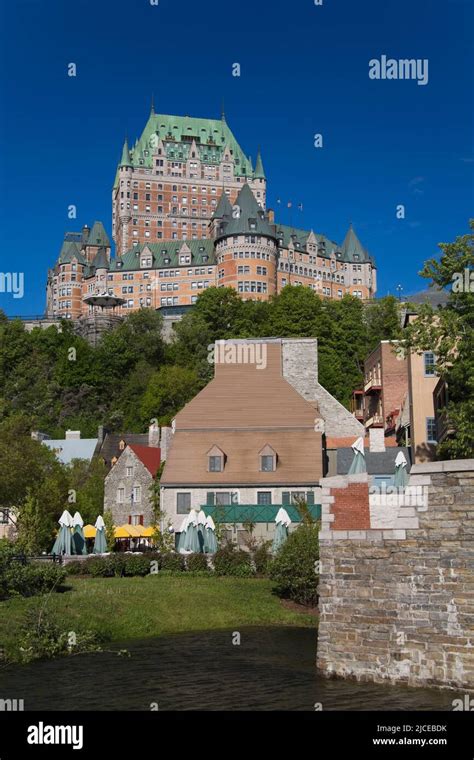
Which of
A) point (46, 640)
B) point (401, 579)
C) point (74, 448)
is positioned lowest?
point (46, 640)

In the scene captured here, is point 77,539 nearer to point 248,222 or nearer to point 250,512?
point 250,512

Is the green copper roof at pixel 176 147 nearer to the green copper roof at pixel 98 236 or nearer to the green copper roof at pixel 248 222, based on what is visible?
the green copper roof at pixel 98 236

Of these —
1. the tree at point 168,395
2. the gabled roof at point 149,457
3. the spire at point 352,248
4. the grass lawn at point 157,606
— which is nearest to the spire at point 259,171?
the spire at point 352,248

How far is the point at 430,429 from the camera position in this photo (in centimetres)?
4788

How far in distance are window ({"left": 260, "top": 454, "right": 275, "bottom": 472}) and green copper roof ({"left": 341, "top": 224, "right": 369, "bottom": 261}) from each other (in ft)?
427

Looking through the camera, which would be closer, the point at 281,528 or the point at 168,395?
the point at 281,528

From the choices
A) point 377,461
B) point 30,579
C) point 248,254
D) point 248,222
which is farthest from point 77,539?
point 248,222

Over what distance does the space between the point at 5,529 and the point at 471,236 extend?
36.0 metres

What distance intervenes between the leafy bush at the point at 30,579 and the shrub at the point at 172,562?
689 centimetres

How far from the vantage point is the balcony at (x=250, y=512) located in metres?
42.1

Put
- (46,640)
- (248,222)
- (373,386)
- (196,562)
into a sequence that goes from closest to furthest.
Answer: (46,640) → (196,562) → (373,386) → (248,222)

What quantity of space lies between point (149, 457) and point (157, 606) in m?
26.7

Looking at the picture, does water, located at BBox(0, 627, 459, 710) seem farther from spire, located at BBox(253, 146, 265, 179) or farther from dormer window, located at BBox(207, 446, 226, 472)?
spire, located at BBox(253, 146, 265, 179)
